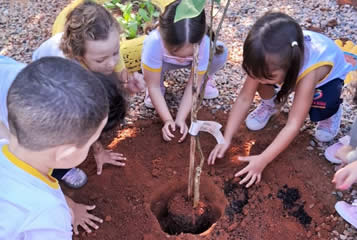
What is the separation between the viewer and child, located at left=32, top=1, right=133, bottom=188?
185 centimetres

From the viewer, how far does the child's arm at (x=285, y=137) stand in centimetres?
188

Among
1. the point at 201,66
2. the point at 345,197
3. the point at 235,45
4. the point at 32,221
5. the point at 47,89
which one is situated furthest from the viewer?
the point at 235,45

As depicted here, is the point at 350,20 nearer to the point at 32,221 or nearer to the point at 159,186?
the point at 159,186

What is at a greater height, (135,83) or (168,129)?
(135,83)

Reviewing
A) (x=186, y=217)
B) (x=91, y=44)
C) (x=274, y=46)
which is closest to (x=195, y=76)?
(x=274, y=46)

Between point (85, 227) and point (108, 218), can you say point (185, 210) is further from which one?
point (85, 227)

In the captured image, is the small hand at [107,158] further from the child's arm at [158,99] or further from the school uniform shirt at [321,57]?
the school uniform shirt at [321,57]

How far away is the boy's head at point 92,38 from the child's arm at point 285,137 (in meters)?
0.85

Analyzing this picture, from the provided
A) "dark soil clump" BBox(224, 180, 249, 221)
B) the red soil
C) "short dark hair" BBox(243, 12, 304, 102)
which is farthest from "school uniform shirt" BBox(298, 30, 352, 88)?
"dark soil clump" BBox(224, 180, 249, 221)

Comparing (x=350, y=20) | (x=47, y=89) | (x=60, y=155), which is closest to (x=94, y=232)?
(x=60, y=155)

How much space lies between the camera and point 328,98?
2.09 meters

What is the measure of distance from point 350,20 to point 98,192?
2410mm

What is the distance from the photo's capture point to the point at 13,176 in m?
1.23

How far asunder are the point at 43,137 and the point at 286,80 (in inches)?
44.1
